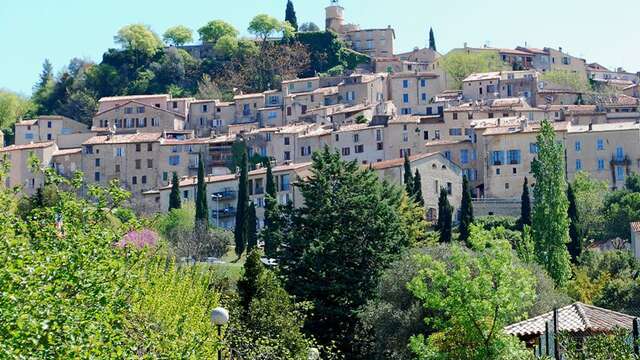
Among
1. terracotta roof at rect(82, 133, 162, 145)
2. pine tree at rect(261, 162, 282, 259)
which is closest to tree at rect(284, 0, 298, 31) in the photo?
terracotta roof at rect(82, 133, 162, 145)

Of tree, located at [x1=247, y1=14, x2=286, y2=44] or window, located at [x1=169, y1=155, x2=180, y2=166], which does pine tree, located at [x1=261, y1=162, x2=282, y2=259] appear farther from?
tree, located at [x1=247, y1=14, x2=286, y2=44]

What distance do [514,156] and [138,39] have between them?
157ft

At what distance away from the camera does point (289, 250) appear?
44.0m

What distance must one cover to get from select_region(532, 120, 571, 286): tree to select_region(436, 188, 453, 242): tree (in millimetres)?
4151

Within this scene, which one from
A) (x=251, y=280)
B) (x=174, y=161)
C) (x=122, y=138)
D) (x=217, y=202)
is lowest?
(x=217, y=202)

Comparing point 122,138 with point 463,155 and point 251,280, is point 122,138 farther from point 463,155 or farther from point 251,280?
point 251,280

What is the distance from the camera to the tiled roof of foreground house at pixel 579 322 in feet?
82.2

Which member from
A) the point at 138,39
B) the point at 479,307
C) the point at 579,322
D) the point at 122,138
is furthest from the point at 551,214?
the point at 138,39

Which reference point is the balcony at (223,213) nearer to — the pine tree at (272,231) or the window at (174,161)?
the window at (174,161)

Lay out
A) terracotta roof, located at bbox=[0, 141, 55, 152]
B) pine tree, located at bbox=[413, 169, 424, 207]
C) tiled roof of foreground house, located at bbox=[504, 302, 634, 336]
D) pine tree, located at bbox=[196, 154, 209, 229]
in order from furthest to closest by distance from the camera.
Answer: terracotta roof, located at bbox=[0, 141, 55, 152], pine tree, located at bbox=[196, 154, 209, 229], pine tree, located at bbox=[413, 169, 424, 207], tiled roof of foreground house, located at bbox=[504, 302, 634, 336]

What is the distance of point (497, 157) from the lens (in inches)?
A: 3216

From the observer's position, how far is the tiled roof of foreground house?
25.0 meters

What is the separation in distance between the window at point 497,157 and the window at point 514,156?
42 centimetres

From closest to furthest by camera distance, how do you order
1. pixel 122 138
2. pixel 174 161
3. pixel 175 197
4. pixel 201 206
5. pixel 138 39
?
pixel 201 206 → pixel 175 197 → pixel 174 161 → pixel 122 138 → pixel 138 39
